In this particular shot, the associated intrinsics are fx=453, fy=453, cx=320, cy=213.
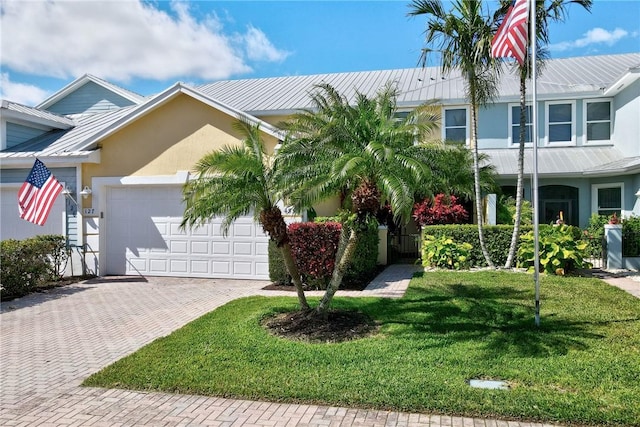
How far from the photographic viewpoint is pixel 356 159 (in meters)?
6.33

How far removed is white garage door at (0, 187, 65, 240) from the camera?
1376 cm

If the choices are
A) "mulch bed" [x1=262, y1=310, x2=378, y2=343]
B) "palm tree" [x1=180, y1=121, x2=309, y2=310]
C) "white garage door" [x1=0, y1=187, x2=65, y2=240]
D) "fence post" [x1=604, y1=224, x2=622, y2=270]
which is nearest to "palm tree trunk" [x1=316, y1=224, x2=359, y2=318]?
"mulch bed" [x1=262, y1=310, x2=378, y2=343]

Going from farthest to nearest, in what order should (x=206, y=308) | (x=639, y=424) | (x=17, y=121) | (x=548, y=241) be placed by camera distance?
(x=17, y=121) → (x=548, y=241) → (x=206, y=308) → (x=639, y=424)

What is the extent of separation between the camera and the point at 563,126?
18.2 meters

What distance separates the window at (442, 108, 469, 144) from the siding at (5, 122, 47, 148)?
1537 cm

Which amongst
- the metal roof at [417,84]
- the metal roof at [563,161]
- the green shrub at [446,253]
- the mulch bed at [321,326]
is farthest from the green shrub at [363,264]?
the metal roof at [563,161]

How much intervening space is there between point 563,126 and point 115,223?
17018 millimetres

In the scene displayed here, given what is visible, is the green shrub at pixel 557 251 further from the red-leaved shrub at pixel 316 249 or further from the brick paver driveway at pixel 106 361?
the red-leaved shrub at pixel 316 249

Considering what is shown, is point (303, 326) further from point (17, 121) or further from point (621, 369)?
point (17, 121)

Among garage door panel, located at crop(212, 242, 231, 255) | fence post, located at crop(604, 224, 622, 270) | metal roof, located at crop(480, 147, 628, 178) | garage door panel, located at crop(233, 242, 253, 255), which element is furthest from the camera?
metal roof, located at crop(480, 147, 628, 178)

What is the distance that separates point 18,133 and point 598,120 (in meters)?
21.5

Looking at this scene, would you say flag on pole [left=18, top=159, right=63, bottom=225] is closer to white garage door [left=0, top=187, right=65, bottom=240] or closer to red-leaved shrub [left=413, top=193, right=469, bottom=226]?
white garage door [left=0, top=187, right=65, bottom=240]

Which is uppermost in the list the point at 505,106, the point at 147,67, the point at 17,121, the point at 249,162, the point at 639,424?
the point at 147,67

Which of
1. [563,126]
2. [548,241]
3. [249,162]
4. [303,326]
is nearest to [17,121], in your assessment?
[249,162]
